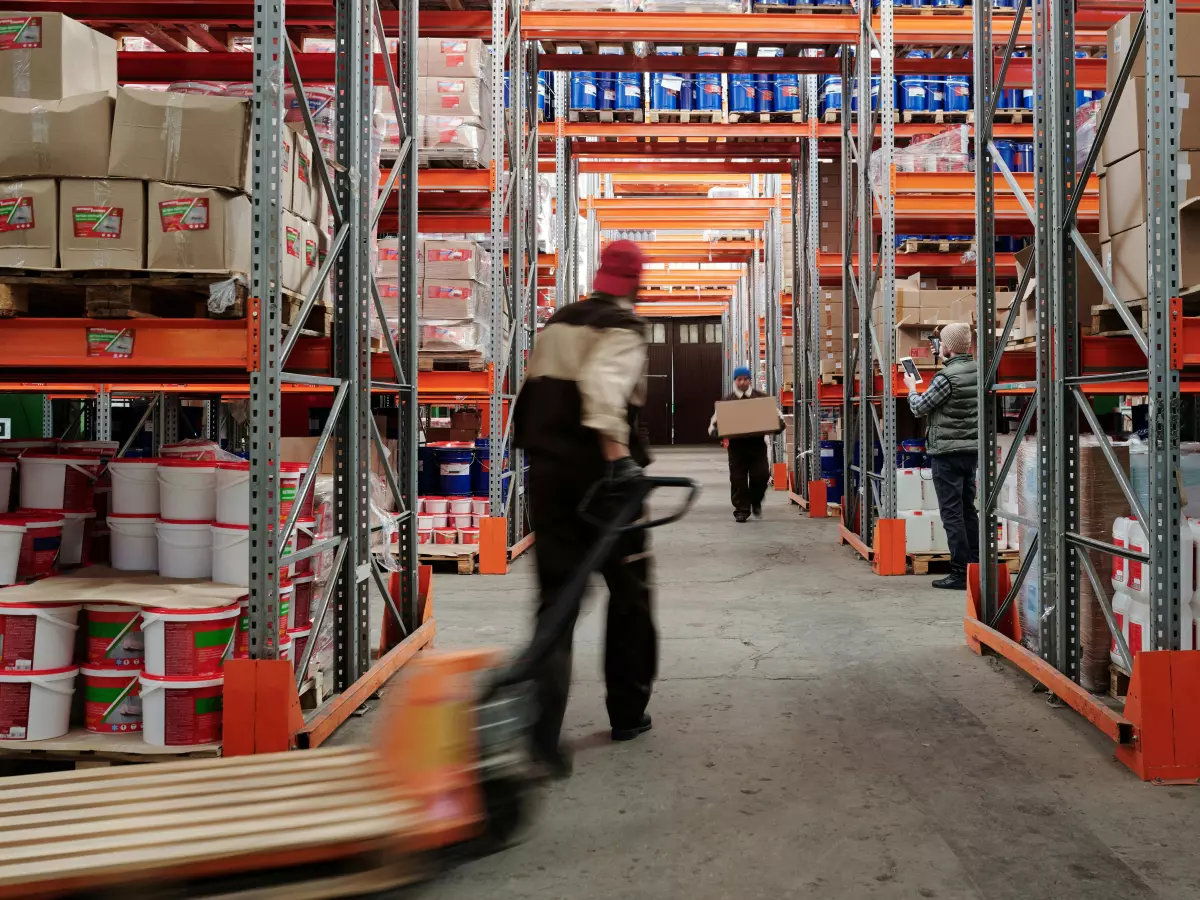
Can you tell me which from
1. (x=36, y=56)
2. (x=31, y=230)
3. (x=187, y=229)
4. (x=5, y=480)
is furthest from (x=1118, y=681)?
(x=36, y=56)

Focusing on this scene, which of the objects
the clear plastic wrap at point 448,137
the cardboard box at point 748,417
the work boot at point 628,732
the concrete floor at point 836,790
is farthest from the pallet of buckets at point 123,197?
the cardboard box at point 748,417

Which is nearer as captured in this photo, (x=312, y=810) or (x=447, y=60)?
(x=312, y=810)

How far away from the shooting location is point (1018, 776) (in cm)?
374

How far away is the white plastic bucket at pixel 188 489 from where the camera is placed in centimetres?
407

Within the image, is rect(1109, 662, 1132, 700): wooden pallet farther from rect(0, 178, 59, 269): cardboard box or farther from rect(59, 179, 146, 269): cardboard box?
rect(0, 178, 59, 269): cardboard box

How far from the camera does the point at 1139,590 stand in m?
4.20

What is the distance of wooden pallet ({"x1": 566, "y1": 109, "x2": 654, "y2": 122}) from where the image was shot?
40.6 feet

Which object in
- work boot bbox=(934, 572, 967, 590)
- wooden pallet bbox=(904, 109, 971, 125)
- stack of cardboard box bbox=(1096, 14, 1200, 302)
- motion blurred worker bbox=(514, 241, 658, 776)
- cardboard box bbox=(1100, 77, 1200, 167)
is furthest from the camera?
wooden pallet bbox=(904, 109, 971, 125)

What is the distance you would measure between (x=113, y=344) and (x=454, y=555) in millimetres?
4954

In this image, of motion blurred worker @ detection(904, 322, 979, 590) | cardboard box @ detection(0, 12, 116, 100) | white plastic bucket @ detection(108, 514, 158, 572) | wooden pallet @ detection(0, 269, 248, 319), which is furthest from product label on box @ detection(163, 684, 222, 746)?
motion blurred worker @ detection(904, 322, 979, 590)

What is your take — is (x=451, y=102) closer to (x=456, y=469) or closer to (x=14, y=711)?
(x=456, y=469)

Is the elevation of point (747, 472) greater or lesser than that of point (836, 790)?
greater

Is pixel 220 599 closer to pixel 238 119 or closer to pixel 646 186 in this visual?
pixel 238 119

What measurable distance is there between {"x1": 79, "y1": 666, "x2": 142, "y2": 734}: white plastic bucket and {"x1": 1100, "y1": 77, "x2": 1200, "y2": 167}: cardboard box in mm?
4593
